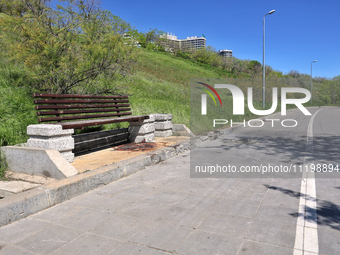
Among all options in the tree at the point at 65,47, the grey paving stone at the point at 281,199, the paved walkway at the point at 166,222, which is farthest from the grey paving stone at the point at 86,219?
the tree at the point at 65,47

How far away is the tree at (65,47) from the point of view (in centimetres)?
789

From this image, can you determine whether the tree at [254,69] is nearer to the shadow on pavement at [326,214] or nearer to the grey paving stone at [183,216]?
the shadow on pavement at [326,214]

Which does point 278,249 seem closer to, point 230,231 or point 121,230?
point 230,231

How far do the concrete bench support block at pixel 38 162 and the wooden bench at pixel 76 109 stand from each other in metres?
0.77

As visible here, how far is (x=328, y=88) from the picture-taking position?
72.8 meters

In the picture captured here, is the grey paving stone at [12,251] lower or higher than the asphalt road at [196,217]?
lower

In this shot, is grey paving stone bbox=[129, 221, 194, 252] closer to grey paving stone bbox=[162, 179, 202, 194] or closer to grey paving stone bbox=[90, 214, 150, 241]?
grey paving stone bbox=[90, 214, 150, 241]

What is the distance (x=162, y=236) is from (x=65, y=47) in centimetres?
732

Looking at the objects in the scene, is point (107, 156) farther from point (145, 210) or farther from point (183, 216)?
point (183, 216)

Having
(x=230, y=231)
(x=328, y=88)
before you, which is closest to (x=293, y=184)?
(x=230, y=231)

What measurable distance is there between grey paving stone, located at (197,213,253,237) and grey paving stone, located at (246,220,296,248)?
0.09 meters

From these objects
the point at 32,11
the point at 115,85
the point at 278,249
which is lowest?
the point at 278,249

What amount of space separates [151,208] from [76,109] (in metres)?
3.87

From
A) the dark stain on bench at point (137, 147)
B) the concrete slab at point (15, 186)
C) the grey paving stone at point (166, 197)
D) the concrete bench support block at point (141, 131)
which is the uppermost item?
the concrete bench support block at point (141, 131)
